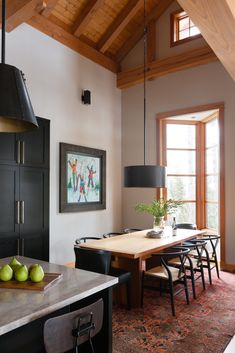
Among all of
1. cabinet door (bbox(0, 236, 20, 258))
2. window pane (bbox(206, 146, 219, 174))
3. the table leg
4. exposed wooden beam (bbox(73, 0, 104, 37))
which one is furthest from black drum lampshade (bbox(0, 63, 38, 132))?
window pane (bbox(206, 146, 219, 174))

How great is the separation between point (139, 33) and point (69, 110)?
2.54m

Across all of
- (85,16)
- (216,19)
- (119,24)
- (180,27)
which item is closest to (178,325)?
(216,19)

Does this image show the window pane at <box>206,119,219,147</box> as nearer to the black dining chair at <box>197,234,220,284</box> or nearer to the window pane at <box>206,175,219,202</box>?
the window pane at <box>206,175,219,202</box>

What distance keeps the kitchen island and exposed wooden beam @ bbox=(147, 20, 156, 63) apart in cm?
539

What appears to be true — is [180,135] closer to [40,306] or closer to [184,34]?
[184,34]

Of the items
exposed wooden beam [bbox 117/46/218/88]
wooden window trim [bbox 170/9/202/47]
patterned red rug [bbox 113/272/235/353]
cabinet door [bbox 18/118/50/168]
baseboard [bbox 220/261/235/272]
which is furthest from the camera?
wooden window trim [bbox 170/9/202/47]

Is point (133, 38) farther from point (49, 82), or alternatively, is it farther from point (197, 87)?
point (49, 82)

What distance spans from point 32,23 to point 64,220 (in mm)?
3309

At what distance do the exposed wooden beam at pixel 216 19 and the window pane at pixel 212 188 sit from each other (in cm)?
334

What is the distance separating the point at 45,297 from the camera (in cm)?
159

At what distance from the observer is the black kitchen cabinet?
4102 millimetres

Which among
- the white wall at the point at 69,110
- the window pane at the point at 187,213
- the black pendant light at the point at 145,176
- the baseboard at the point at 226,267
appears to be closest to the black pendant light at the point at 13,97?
the black pendant light at the point at 145,176

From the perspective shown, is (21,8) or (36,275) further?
(21,8)

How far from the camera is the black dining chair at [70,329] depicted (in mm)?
1457
